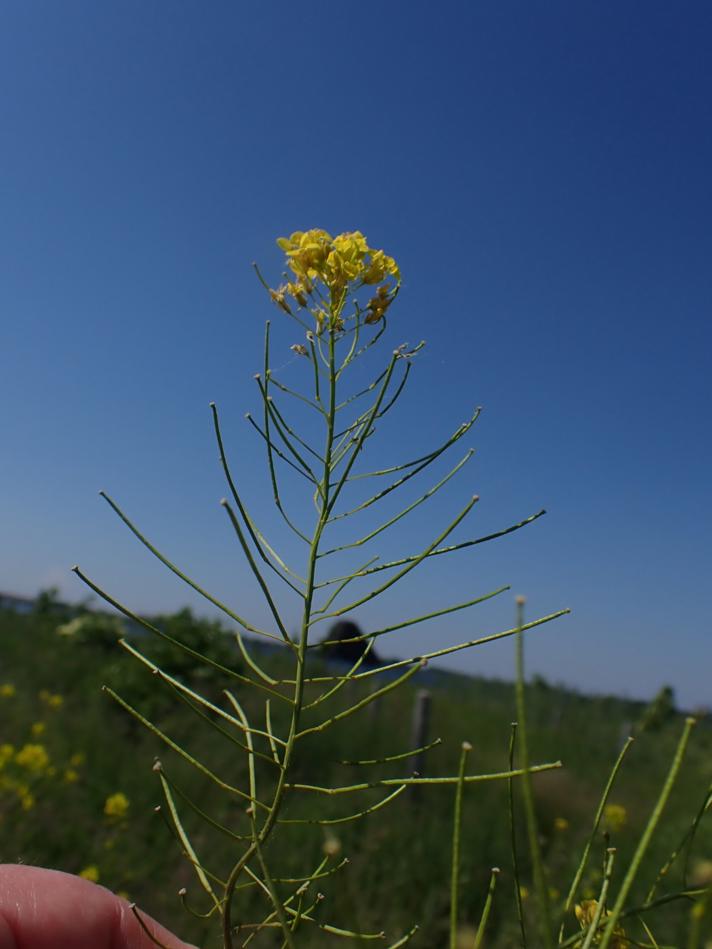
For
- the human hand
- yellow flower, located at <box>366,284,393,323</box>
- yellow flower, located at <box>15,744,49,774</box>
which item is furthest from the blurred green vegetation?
yellow flower, located at <box>366,284,393,323</box>

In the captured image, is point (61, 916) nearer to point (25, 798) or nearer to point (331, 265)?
point (331, 265)

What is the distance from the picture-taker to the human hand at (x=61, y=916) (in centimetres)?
132

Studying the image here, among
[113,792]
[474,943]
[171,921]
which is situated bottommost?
[171,921]

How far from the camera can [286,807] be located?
2600 mm

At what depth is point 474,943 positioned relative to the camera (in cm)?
45

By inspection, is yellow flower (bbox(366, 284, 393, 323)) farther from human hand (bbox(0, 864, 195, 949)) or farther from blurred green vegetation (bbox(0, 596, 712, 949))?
human hand (bbox(0, 864, 195, 949))

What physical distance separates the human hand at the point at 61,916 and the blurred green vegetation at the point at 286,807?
0.40 m

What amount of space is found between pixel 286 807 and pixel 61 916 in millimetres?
1323

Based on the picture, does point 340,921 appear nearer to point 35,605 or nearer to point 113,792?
point 113,792

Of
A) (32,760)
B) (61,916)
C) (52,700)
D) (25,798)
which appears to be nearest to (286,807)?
(61,916)

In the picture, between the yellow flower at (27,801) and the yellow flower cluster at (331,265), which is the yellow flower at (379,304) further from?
the yellow flower at (27,801)

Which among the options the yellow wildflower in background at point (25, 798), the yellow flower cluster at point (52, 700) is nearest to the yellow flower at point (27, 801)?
the yellow wildflower in background at point (25, 798)

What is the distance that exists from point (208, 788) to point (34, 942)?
4371 mm

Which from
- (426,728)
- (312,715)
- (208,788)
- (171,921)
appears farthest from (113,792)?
(426,728)
